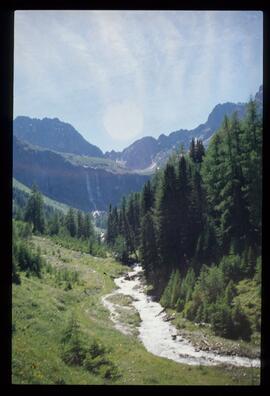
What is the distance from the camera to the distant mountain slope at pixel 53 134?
4934 mm

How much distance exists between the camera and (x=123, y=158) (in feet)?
18.2

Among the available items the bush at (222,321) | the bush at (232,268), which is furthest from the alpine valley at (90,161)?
the bush at (222,321)

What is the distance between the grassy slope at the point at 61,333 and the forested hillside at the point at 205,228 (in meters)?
0.59

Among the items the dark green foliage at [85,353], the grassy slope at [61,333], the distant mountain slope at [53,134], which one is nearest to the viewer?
the grassy slope at [61,333]

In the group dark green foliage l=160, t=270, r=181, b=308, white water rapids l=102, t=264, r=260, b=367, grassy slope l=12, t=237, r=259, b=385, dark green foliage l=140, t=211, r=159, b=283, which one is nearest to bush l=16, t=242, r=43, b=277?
grassy slope l=12, t=237, r=259, b=385

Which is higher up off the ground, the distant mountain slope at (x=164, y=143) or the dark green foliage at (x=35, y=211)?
the distant mountain slope at (x=164, y=143)

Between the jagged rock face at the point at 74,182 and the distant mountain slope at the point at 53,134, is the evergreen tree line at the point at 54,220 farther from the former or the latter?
the distant mountain slope at the point at 53,134

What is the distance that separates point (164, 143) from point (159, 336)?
2510mm

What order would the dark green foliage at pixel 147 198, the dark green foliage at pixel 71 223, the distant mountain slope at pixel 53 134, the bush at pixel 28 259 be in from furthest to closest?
the dark green foliage at pixel 147 198 → the dark green foliage at pixel 71 223 → the distant mountain slope at pixel 53 134 → the bush at pixel 28 259

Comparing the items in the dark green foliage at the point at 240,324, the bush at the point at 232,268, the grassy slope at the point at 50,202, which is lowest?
the dark green foliage at the point at 240,324

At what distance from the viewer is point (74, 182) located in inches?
215

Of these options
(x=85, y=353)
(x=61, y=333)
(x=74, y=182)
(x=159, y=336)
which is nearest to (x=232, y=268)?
(x=159, y=336)

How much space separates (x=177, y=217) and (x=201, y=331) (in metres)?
1.51

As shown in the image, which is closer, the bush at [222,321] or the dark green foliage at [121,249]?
the bush at [222,321]
